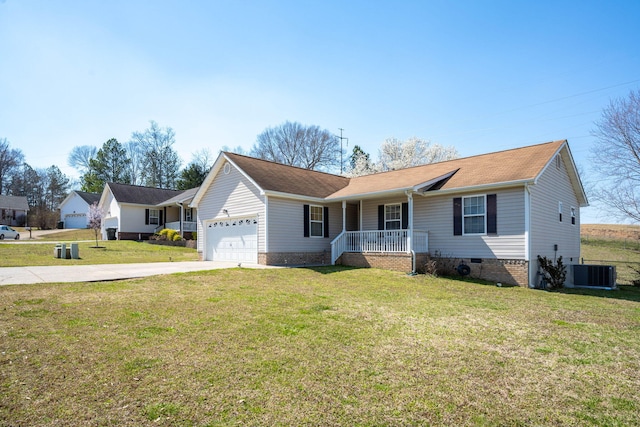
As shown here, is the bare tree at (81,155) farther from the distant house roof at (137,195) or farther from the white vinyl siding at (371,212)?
the white vinyl siding at (371,212)

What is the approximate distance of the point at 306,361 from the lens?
497cm

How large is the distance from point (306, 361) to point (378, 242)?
11617 millimetres

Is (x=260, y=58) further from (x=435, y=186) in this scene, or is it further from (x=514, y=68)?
(x=514, y=68)

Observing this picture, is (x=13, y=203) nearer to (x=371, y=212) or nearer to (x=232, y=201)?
(x=232, y=201)

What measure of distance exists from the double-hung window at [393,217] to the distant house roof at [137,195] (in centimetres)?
2496

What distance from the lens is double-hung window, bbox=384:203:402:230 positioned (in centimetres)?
1703

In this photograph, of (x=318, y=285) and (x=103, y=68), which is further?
(x=103, y=68)

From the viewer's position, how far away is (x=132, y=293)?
9141 millimetres

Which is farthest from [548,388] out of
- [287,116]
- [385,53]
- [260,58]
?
[287,116]

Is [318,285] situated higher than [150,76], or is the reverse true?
[150,76]

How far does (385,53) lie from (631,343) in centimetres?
1307

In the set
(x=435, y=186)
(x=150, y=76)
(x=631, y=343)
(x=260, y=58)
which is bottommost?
(x=631, y=343)

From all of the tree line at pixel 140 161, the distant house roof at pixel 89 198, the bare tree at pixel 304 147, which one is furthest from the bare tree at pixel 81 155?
the bare tree at pixel 304 147

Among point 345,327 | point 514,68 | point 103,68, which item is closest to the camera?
point 345,327
